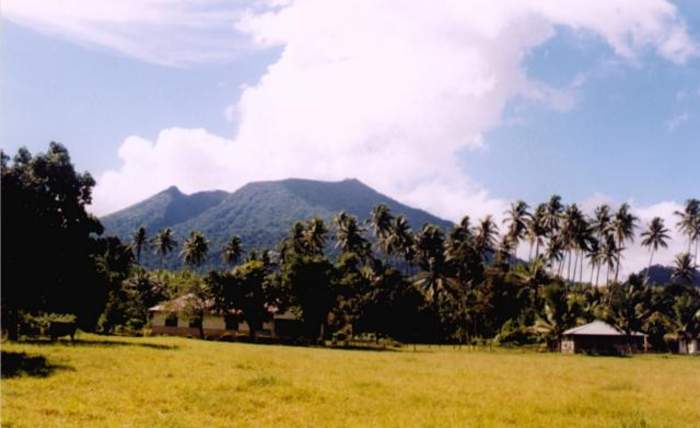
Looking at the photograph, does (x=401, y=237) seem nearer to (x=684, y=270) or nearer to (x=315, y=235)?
(x=315, y=235)

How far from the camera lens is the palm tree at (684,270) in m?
106

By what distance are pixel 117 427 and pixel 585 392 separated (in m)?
19.0

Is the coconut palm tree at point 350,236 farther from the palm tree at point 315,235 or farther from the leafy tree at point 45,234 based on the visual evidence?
the leafy tree at point 45,234

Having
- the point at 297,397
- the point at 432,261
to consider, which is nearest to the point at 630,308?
the point at 432,261

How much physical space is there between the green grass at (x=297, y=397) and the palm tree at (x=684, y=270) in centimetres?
8335

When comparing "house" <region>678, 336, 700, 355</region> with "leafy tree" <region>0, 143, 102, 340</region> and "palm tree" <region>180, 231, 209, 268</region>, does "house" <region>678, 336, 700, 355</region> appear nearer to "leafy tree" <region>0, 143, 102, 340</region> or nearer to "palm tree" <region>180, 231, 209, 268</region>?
"palm tree" <region>180, 231, 209, 268</region>

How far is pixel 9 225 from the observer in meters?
33.1

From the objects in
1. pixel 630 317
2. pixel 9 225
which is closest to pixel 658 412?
pixel 9 225

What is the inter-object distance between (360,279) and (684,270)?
58.2 meters

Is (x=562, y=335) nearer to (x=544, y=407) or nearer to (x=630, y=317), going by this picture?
(x=630, y=317)

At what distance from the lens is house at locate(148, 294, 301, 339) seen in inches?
2766

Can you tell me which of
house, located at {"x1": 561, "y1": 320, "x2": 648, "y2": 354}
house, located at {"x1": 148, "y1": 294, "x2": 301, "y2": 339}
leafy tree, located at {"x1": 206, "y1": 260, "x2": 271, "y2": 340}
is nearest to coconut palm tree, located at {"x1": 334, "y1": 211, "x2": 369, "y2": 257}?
house, located at {"x1": 148, "y1": 294, "x2": 301, "y2": 339}

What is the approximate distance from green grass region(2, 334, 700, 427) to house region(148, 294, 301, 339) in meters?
37.9

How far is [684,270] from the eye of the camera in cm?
10612
